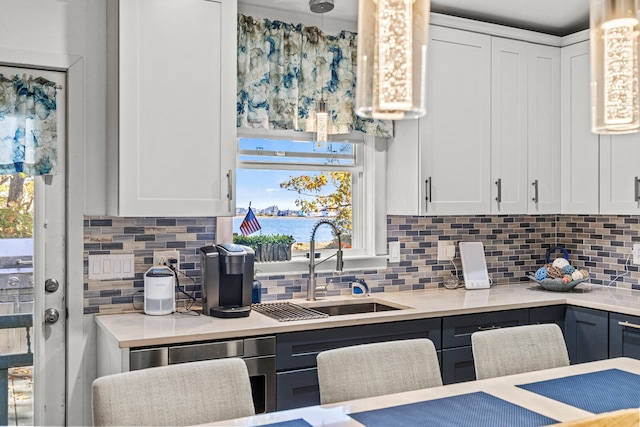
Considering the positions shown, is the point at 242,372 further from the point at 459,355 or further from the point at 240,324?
the point at 459,355

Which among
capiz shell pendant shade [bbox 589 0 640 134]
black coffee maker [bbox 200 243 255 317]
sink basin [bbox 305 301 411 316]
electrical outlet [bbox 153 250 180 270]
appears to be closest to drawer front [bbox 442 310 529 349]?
sink basin [bbox 305 301 411 316]

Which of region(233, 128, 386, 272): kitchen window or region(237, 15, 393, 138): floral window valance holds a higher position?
region(237, 15, 393, 138): floral window valance

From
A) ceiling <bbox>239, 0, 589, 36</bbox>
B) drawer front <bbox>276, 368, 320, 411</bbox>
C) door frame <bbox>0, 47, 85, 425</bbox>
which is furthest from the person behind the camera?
ceiling <bbox>239, 0, 589, 36</bbox>

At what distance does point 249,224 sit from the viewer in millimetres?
3168

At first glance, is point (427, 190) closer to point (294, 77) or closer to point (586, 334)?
point (294, 77)

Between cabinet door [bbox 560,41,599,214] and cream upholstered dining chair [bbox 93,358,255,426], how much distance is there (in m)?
2.67

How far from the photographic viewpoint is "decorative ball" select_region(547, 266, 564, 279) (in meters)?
3.55

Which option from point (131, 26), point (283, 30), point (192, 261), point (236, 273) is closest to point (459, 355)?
point (236, 273)

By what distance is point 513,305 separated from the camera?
3152 millimetres

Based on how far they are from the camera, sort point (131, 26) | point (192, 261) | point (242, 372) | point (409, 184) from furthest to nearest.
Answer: point (409, 184), point (192, 261), point (131, 26), point (242, 372)

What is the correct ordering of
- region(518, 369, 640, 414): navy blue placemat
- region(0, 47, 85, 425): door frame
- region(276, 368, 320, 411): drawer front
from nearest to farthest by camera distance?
region(518, 369, 640, 414): navy blue placemat, region(276, 368, 320, 411): drawer front, region(0, 47, 85, 425): door frame

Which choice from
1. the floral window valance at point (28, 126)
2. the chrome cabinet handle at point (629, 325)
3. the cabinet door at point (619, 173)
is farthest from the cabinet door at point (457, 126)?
the floral window valance at point (28, 126)

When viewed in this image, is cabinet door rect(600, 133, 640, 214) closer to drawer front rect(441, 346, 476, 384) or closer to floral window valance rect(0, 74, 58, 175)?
drawer front rect(441, 346, 476, 384)

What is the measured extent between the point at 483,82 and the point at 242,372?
2.44m
